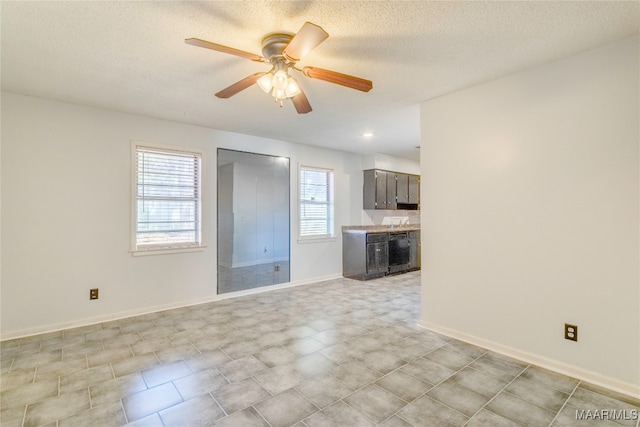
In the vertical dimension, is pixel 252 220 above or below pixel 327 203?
below

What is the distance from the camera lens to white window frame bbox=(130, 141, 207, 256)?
3859 mm

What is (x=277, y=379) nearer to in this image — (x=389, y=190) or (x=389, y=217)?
(x=389, y=190)

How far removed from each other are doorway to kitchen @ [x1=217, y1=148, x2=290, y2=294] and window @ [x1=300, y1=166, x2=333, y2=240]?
0.38 metres

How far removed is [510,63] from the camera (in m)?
2.54

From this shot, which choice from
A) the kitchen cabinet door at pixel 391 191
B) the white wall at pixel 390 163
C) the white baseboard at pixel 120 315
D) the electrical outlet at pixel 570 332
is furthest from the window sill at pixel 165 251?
the electrical outlet at pixel 570 332

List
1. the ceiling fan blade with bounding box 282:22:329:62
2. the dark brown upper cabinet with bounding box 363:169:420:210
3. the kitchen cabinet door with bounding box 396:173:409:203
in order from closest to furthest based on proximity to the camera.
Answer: the ceiling fan blade with bounding box 282:22:329:62 < the dark brown upper cabinet with bounding box 363:169:420:210 < the kitchen cabinet door with bounding box 396:173:409:203

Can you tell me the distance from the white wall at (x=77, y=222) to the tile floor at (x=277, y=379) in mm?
339

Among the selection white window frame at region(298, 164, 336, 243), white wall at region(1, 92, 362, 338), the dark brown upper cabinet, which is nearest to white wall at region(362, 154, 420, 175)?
the dark brown upper cabinet

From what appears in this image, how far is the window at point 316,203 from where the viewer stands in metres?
5.59

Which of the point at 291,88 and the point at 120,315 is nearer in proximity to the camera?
the point at 291,88

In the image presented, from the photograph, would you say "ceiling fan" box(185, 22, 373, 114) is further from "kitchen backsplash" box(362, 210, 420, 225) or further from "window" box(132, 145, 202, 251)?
"kitchen backsplash" box(362, 210, 420, 225)

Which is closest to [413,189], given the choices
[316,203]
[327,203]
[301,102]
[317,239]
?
[327,203]

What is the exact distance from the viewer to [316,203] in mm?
5824

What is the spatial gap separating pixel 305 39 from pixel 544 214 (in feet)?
7.52
